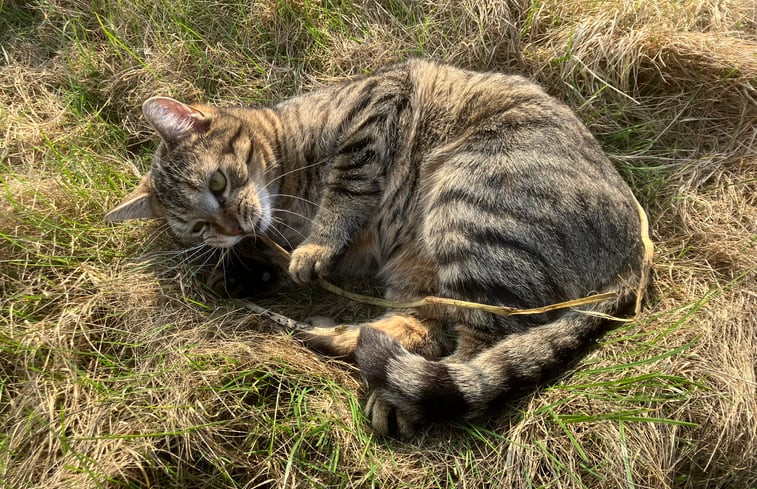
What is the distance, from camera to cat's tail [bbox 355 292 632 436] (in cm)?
180

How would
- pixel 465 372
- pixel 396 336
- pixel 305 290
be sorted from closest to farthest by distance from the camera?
pixel 465 372 < pixel 396 336 < pixel 305 290

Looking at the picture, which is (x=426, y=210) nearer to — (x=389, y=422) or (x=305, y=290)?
(x=305, y=290)

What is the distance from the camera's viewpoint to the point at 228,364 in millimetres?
2002

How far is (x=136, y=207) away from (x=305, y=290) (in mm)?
949

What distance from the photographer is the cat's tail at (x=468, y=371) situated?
1796 mm

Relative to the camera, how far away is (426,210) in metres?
2.28

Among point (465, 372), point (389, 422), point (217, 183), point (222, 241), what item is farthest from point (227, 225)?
point (465, 372)

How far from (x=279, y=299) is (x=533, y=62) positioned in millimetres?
2004

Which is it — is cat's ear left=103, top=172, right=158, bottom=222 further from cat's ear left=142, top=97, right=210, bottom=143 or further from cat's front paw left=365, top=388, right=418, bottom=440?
cat's front paw left=365, top=388, right=418, bottom=440

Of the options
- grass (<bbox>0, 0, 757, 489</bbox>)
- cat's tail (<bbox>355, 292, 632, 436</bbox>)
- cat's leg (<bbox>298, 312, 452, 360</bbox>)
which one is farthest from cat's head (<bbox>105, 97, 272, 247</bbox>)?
cat's tail (<bbox>355, 292, 632, 436</bbox>)

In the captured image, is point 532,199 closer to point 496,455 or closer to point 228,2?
point 496,455

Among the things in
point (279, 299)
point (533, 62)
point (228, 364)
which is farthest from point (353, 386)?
point (533, 62)

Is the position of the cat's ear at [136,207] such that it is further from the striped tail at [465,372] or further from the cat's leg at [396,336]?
the striped tail at [465,372]

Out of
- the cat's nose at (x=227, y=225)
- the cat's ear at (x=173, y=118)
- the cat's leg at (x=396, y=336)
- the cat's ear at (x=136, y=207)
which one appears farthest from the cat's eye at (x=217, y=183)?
the cat's leg at (x=396, y=336)
